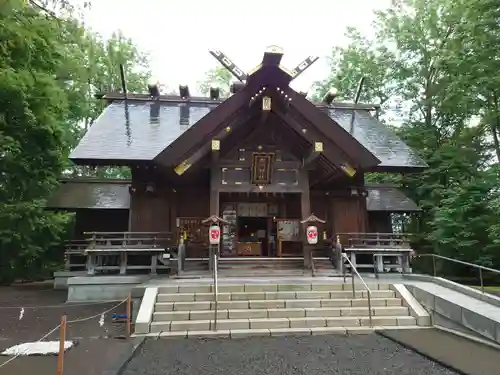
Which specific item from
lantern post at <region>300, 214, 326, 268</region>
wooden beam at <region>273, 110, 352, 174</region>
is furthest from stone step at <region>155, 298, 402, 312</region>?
wooden beam at <region>273, 110, 352, 174</region>

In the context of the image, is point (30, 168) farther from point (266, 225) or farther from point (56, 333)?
point (56, 333)

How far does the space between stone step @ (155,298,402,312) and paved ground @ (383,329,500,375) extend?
3.60ft

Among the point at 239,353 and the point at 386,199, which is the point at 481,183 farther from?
the point at 239,353

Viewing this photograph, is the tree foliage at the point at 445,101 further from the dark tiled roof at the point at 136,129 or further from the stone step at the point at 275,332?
the dark tiled roof at the point at 136,129

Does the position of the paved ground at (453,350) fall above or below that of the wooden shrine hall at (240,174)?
below

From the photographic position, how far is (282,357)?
5.62 m

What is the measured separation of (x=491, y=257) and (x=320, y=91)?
17.3 meters

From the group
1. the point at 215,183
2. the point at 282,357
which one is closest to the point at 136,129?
the point at 215,183

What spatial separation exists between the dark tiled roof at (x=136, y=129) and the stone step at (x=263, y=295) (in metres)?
5.32

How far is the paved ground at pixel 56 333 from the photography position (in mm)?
4973

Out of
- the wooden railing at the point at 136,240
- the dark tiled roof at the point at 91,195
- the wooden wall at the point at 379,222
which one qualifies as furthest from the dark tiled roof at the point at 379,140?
the dark tiled roof at the point at 91,195

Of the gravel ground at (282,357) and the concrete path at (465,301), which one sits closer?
the gravel ground at (282,357)

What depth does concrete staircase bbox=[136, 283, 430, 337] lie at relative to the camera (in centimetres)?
707

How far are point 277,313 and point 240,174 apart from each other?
5.10 meters
